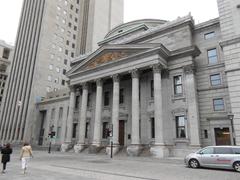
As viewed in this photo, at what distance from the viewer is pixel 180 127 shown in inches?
1069

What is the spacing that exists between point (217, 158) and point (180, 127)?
12.8 meters

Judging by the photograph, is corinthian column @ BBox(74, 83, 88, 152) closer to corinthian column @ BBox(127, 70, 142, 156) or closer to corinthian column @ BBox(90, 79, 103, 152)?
corinthian column @ BBox(90, 79, 103, 152)

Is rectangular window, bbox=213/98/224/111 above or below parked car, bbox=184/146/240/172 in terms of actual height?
above

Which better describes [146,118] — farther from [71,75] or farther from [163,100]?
[71,75]

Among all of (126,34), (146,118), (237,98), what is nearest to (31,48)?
(126,34)

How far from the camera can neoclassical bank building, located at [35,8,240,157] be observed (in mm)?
25547

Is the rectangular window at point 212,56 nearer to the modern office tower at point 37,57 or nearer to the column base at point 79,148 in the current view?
the column base at point 79,148

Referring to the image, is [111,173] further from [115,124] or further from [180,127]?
[180,127]

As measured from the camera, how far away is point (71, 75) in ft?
124

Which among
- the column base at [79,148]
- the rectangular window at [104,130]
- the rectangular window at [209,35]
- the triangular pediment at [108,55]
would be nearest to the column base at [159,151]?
the rectangular window at [104,130]

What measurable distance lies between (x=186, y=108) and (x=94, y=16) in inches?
2518

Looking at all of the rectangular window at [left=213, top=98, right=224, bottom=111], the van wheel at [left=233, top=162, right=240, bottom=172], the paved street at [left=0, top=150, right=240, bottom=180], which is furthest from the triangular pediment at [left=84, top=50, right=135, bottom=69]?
the van wheel at [left=233, top=162, right=240, bottom=172]

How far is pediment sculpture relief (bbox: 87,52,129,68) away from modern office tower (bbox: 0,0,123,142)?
26.3 metres

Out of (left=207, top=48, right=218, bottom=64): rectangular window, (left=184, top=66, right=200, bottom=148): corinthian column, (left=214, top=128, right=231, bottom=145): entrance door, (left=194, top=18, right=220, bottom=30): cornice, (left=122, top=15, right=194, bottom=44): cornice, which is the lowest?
(left=214, top=128, right=231, bottom=145): entrance door
